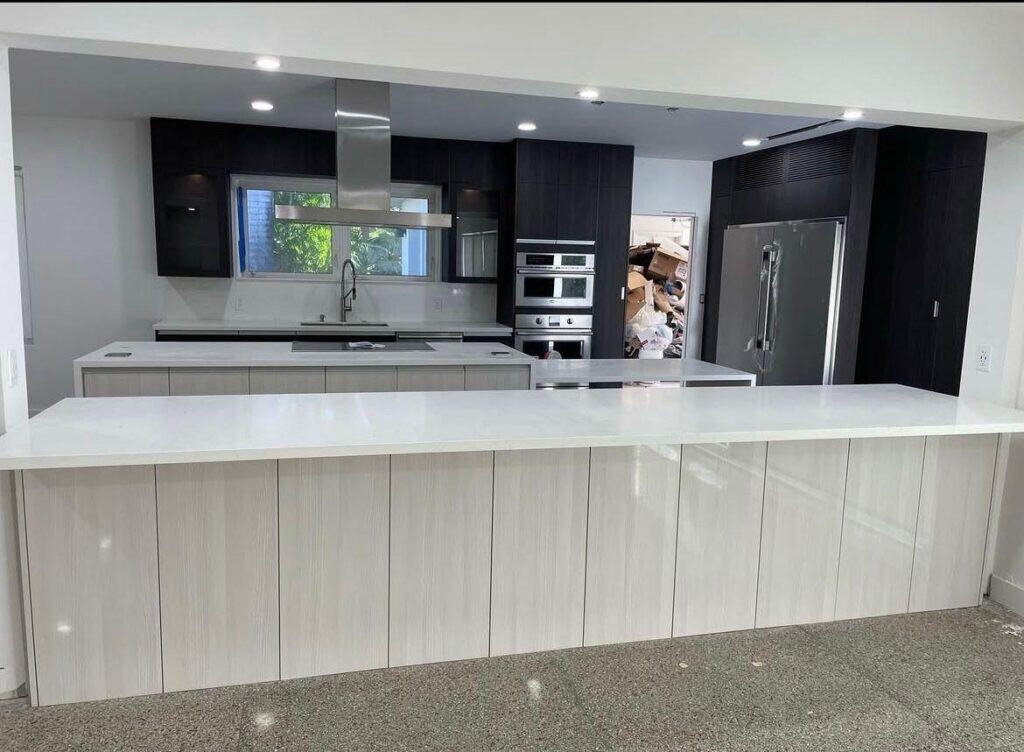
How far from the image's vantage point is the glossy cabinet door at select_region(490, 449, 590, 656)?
2.45 meters

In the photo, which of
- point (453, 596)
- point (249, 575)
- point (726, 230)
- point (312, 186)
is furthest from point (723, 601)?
point (312, 186)

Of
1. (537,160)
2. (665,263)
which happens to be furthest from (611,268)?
(665,263)

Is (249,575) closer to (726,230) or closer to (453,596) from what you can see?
(453,596)

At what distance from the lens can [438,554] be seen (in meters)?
2.41

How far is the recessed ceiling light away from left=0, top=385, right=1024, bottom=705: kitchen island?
3.45ft

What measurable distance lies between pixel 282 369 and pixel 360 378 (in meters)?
0.41

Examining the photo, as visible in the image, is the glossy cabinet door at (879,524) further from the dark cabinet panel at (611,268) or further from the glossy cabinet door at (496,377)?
the dark cabinet panel at (611,268)

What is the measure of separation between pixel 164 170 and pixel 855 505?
17.2ft

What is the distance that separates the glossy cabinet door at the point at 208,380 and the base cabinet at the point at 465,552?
173 centimetres

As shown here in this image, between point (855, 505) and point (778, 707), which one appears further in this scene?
point (855, 505)

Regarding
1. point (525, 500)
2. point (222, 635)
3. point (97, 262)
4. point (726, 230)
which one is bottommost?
point (222, 635)

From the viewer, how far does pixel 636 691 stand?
2336 millimetres

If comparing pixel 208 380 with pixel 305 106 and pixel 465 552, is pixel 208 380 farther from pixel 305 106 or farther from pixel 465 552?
pixel 305 106

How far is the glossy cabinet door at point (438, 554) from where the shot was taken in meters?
2.37
